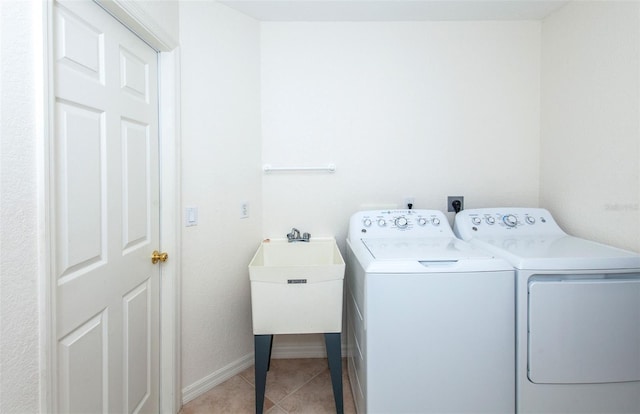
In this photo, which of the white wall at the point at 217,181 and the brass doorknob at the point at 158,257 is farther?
the white wall at the point at 217,181

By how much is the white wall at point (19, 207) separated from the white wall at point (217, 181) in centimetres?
71

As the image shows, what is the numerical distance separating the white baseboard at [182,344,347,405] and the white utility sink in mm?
637

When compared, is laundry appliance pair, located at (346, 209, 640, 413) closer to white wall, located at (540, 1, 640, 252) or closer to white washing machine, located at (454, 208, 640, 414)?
white washing machine, located at (454, 208, 640, 414)

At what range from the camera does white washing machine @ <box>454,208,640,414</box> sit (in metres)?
1.11

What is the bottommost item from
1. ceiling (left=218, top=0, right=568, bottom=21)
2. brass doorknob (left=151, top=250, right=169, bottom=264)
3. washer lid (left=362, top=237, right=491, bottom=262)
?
brass doorknob (left=151, top=250, right=169, bottom=264)

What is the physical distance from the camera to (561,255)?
118cm

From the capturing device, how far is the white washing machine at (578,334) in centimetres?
111

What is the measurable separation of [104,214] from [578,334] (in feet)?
Result: 6.63

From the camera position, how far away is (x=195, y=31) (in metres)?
1.50

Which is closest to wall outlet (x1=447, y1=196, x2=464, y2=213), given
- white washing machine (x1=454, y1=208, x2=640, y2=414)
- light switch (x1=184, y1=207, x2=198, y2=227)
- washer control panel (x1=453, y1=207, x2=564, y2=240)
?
washer control panel (x1=453, y1=207, x2=564, y2=240)

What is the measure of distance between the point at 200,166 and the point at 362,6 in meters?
1.44

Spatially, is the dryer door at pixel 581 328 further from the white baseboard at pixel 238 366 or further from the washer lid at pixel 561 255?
the white baseboard at pixel 238 366

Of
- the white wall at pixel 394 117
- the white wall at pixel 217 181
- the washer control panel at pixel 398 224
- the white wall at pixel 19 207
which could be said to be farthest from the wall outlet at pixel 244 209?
the white wall at pixel 19 207

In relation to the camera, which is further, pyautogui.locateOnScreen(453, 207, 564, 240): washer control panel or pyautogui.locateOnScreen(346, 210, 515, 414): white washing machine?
pyautogui.locateOnScreen(453, 207, 564, 240): washer control panel
